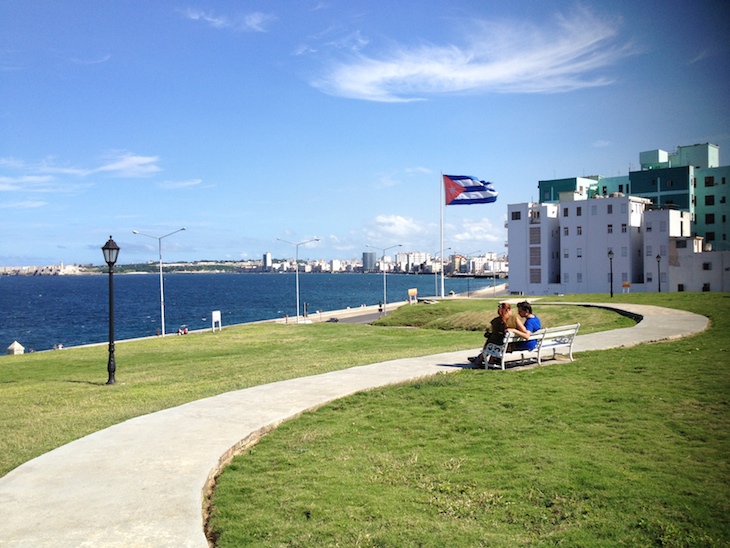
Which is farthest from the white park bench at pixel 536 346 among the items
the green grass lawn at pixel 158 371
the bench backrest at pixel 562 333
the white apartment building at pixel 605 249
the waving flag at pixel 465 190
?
the white apartment building at pixel 605 249

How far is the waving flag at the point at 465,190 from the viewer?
4828 centimetres

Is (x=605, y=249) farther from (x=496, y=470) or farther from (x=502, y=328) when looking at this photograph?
(x=496, y=470)

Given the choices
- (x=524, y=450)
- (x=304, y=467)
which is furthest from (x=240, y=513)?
(x=524, y=450)

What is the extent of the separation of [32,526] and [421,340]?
18.4 metres

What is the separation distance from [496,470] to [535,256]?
3004 inches

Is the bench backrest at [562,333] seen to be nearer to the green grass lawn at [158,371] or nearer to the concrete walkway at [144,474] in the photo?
the concrete walkway at [144,474]

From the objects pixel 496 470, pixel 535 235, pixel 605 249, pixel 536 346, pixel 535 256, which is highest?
pixel 535 235

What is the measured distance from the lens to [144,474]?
682 cm

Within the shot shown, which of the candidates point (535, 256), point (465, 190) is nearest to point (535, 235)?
point (535, 256)

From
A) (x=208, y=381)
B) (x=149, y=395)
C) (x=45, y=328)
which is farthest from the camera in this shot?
(x=45, y=328)

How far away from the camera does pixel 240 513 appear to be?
592 centimetres

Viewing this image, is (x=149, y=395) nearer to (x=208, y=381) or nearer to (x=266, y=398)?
(x=208, y=381)

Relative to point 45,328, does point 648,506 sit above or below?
above

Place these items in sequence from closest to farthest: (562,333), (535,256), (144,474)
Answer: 1. (144,474)
2. (562,333)
3. (535,256)
